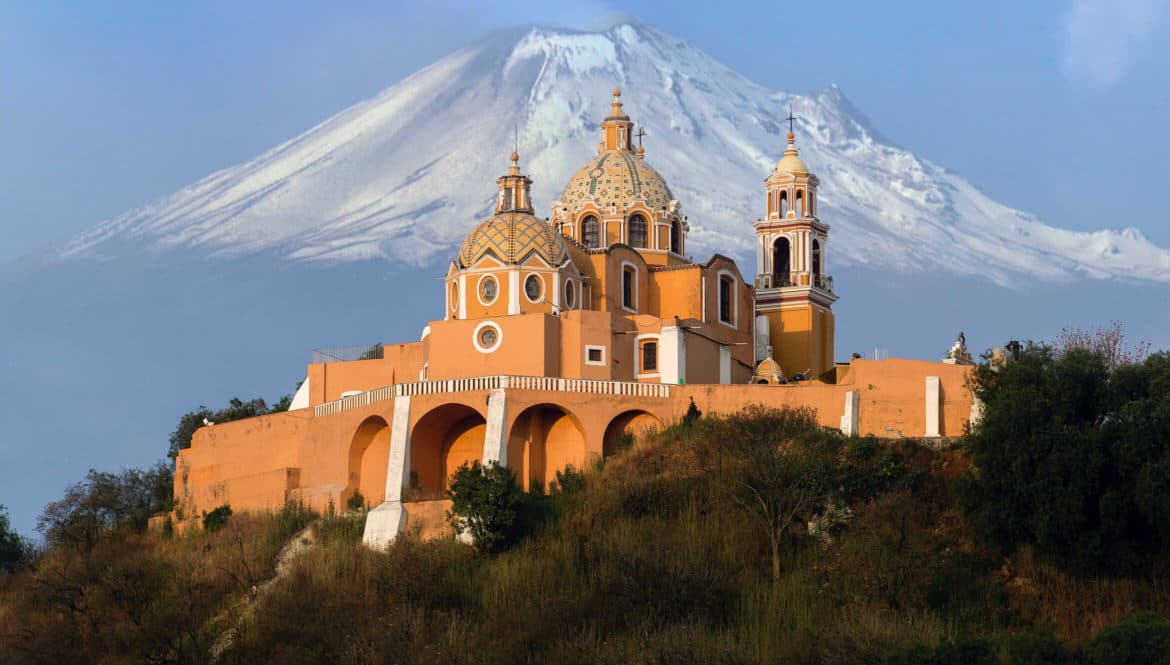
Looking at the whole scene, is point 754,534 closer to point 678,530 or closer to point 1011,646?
point 678,530

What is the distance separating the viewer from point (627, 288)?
54312 millimetres

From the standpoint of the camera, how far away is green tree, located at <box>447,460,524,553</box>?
44656 millimetres

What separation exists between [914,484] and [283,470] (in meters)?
14.6

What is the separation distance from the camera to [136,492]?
58938 millimetres

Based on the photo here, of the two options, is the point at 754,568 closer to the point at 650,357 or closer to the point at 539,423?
the point at 539,423

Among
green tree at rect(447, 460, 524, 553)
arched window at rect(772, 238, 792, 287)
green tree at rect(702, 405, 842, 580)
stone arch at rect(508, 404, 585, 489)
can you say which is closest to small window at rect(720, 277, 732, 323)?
arched window at rect(772, 238, 792, 287)

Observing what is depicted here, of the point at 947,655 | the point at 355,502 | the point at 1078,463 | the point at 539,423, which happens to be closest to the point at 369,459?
the point at 355,502

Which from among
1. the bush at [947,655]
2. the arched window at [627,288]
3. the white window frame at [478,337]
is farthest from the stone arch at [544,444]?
the bush at [947,655]

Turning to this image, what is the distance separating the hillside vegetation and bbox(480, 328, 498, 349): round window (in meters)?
3.89

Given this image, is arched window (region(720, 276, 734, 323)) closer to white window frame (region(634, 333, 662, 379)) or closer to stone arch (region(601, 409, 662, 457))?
white window frame (region(634, 333, 662, 379))

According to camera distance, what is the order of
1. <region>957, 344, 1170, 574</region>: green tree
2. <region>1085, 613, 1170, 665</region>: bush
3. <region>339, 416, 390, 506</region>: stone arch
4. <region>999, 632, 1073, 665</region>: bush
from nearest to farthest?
<region>1085, 613, 1170, 665</region>: bush
<region>999, 632, 1073, 665</region>: bush
<region>957, 344, 1170, 574</region>: green tree
<region>339, 416, 390, 506</region>: stone arch

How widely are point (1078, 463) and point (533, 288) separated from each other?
567 inches

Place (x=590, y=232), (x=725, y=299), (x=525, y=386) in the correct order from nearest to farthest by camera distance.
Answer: (x=525, y=386)
(x=725, y=299)
(x=590, y=232)

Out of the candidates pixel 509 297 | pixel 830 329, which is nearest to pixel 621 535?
pixel 509 297
